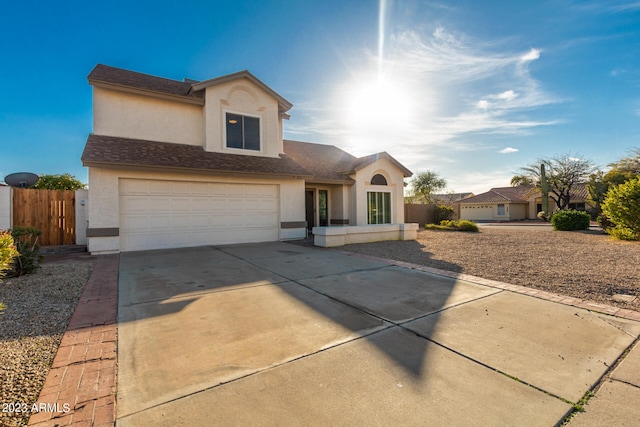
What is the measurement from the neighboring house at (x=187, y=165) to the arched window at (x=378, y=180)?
7.99ft

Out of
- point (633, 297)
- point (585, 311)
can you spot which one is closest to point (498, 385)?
point (585, 311)

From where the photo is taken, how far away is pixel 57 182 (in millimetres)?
23281

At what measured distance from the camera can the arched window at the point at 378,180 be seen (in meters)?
16.9

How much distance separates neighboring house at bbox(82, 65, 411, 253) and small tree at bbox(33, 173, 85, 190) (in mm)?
16263

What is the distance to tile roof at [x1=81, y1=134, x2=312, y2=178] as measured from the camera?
9.72 m

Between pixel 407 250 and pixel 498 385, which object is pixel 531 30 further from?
pixel 498 385

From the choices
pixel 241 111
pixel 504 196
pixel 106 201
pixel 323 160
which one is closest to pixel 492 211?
pixel 504 196

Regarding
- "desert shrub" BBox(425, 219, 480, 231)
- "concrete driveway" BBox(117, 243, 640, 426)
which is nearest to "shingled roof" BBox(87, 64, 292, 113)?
"concrete driveway" BBox(117, 243, 640, 426)

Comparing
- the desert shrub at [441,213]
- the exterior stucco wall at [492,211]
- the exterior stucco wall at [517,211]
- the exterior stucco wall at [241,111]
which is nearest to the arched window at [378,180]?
the exterior stucco wall at [241,111]

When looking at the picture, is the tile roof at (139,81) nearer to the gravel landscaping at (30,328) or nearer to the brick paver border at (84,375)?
the gravel landscaping at (30,328)

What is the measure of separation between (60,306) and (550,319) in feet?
24.4

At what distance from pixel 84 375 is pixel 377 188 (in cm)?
1569

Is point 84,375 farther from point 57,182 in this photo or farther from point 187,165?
point 57,182

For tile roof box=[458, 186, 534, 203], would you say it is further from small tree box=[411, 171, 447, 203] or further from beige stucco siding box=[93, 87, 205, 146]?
beige stucco siding box=[93, 87, 205, 146]
